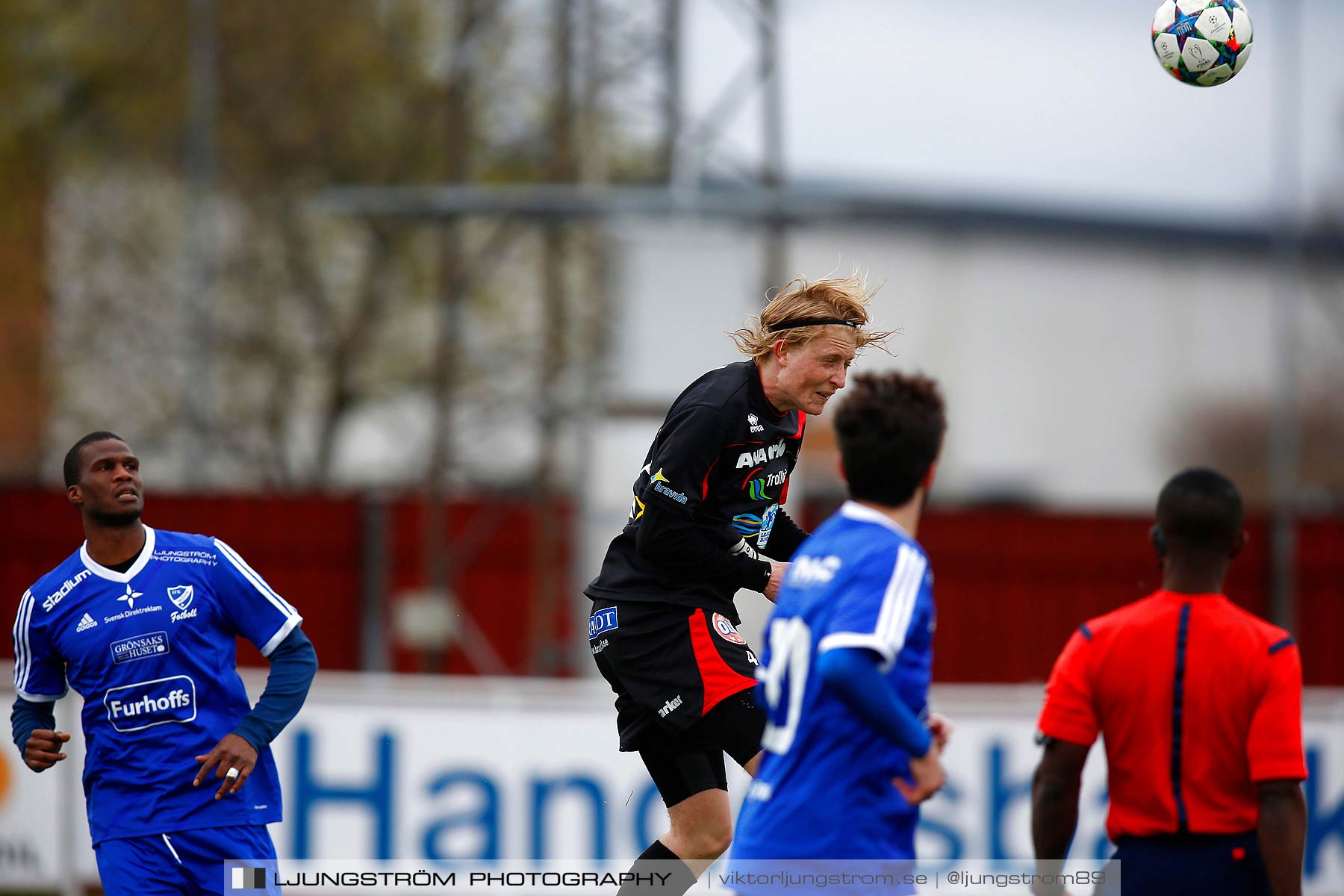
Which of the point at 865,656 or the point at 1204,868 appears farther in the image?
the point at 1204,868

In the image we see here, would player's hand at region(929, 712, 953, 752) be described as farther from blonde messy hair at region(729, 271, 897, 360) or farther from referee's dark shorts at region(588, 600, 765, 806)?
blonde messy hair at region(729, 271, 897, 360)

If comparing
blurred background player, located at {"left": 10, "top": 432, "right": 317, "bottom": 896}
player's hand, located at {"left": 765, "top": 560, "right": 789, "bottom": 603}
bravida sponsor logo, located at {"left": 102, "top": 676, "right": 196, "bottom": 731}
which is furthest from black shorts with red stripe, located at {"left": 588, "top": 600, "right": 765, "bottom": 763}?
bravida sponsor logo, located at {"left": 102, "top": 676, "right": 196, "bottom": 731}

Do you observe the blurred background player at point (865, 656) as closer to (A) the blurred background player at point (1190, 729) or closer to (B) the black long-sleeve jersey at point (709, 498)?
(A) the blurred background player at point (1190, 729)

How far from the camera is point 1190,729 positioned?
152 inches

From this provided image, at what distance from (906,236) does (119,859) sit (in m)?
23.6

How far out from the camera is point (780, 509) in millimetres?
5129

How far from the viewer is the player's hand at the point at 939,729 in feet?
12.1

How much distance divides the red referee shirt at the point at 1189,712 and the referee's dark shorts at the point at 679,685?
122 cm

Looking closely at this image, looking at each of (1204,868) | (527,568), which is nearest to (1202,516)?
(1204,868)

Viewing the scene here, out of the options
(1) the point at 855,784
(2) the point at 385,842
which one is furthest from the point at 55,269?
(1) the point at 855,784

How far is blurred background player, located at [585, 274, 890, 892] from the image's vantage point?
15.2 ft

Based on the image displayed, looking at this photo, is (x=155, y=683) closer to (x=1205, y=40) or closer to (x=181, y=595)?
(x=181, y=595)

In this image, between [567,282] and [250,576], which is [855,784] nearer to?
[250,576]

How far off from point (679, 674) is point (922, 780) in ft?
4.65
